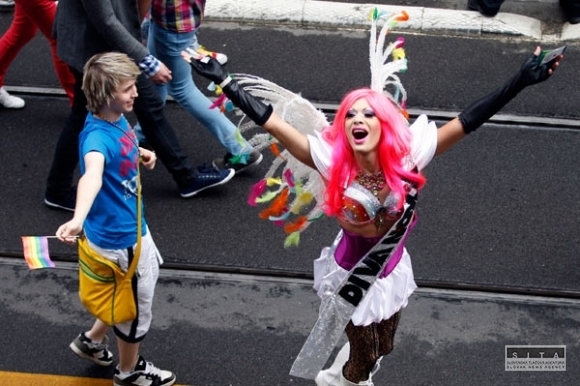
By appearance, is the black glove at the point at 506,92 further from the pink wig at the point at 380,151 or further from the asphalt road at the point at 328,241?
the asphalt road at the point at 328,241

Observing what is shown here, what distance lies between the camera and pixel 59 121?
20.3 ft

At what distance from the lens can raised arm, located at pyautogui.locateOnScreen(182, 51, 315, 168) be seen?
3545 mm

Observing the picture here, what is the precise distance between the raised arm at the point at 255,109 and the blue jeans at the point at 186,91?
1746mm

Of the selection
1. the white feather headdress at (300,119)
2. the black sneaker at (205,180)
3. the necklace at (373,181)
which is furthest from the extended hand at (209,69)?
the black sneaker at (205,180)

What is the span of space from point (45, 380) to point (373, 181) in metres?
1.87

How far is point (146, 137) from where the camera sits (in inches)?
204

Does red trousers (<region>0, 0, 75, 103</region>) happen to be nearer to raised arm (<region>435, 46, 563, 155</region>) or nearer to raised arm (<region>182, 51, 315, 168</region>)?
raised arm (<region>182, 51, 315, 168</region>)

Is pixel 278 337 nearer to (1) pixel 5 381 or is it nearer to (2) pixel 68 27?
(1) pixel 5 381

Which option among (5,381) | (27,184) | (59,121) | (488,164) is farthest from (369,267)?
(59,121)

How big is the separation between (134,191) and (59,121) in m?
2.54

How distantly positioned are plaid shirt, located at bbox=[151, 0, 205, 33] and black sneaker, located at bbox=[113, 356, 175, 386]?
6.26ft

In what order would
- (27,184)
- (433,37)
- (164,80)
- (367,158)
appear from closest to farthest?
(367,158) < (164,80) < (27,184) < (433,37)

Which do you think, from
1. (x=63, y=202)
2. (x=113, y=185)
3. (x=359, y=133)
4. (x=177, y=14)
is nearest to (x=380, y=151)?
(x=359, y=133)

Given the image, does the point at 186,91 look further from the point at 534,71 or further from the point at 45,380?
the point at 534,71
